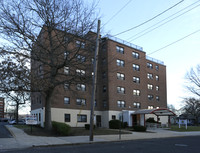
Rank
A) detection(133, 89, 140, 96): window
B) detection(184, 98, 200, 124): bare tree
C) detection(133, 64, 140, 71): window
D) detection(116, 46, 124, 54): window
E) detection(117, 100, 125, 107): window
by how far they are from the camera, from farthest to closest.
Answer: detection(184, 98, 200, 124): bare tree → detection(133, 64, 140, 71): window → detection(133, 89, 140, 96): window → detection(116, 46, 124, 54): window → detection(117, 100, 125, 107): window

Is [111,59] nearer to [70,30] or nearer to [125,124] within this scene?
[125,124]

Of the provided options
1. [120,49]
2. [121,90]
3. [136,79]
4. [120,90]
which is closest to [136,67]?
[136,79]

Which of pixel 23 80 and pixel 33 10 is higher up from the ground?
pixel 33 10

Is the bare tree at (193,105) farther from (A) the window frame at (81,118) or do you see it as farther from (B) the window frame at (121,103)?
(A) the window frame at (81,118)

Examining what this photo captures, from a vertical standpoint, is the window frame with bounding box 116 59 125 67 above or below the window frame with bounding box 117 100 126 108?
above

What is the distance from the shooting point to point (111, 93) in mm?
34719

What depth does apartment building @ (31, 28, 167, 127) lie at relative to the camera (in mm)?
31227

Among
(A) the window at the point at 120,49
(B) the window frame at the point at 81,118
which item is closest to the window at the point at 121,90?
(A) the window at the point at 120,49

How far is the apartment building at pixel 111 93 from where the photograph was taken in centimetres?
3123

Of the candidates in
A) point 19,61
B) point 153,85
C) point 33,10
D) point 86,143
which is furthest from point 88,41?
point 153,85

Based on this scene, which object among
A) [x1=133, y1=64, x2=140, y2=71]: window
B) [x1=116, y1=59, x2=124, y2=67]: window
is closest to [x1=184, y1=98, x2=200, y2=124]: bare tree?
[x1=133, y1=64, x2=140, y2=71]: window

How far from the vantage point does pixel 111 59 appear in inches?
1387

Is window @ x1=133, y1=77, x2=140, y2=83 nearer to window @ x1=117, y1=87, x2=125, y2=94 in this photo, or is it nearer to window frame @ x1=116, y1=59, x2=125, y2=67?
window @ x1=117, y1=87, x2=125, y2=94

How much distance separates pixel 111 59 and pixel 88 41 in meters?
15.1
